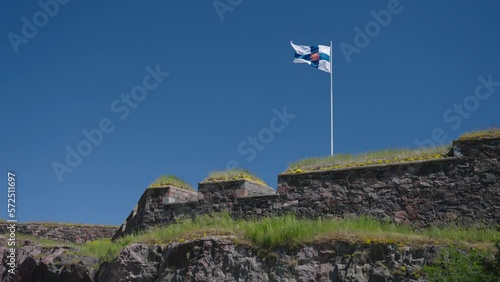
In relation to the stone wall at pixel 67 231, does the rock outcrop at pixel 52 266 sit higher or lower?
lower

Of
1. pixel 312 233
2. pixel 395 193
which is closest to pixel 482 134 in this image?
pixel 395 193

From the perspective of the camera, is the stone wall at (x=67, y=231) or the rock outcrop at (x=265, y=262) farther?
the stone wall at (x=67, y=231)

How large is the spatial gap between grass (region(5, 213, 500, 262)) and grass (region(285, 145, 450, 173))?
174cm

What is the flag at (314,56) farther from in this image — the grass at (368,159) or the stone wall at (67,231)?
the stone wall at (67,231)

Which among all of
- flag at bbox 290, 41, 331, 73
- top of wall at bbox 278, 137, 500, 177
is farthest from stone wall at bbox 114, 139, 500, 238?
flag at bbox 290, 41, 331, 73

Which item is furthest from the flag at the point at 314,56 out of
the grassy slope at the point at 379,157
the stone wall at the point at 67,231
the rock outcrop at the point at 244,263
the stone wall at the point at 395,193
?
the stone wall at the point at 67,231

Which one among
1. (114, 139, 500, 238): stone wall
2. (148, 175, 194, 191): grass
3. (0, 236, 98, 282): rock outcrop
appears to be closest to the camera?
(114, 139, 500, 238): stone wall

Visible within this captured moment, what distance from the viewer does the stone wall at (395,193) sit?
15.4m

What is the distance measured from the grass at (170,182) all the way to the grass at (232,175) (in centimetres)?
146

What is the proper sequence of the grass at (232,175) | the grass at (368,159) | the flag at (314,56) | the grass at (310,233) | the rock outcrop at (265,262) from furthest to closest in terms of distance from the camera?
the flag at (314,56) → the grass at (232,175) → the grass at (368,159) → the grass at (310,233) → the rock outcrop at (265,262)

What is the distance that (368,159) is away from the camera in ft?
57.0

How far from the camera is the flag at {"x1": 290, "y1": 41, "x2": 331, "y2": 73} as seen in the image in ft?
74.0

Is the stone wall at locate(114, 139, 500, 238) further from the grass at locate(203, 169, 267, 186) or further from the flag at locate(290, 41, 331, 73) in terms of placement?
the flag at locate(290, 41, 331, 73)

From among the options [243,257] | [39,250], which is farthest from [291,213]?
[39,250]
